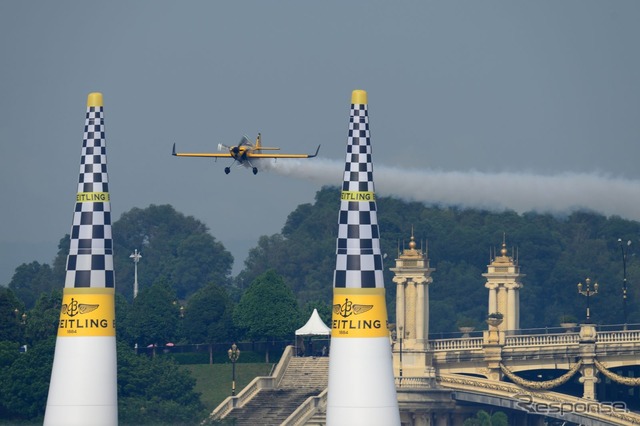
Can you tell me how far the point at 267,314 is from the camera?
142m

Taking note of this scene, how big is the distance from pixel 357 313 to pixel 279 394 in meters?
86.5

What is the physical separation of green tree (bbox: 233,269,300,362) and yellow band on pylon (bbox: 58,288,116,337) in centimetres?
10288

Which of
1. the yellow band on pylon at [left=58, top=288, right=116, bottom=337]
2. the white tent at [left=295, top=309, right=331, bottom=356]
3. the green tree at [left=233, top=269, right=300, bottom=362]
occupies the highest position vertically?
the green tree at [left=233, top=269, right=300, bottom=362]

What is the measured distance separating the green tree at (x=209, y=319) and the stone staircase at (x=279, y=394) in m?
12.6

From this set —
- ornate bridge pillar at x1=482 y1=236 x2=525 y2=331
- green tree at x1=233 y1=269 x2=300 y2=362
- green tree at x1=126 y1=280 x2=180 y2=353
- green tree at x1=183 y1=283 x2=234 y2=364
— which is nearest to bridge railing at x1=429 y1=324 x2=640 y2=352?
ornate bridge pillar at x1=482 y1=236 x2=525 y2=331

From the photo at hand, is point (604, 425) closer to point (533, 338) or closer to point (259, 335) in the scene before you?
point (533, 338)

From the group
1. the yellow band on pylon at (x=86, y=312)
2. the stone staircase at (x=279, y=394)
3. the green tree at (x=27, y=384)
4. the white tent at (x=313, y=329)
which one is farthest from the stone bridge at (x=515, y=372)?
the yellow band on pylon at (x=86, y=312)

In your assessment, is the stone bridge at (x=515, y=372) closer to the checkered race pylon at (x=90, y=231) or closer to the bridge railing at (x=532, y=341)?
the bridge railing at (x=532, y=341)

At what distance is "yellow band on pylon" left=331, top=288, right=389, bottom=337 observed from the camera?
3431cm

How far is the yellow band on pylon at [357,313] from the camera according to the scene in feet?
113

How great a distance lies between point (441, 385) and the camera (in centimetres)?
11625

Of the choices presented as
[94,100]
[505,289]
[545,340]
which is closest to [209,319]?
[505,289]

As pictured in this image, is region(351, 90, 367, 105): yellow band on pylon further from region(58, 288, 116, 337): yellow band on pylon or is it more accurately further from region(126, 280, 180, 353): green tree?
region(126, 280, 180, 353): green tree

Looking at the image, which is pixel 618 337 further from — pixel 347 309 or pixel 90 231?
pixel 90 231
